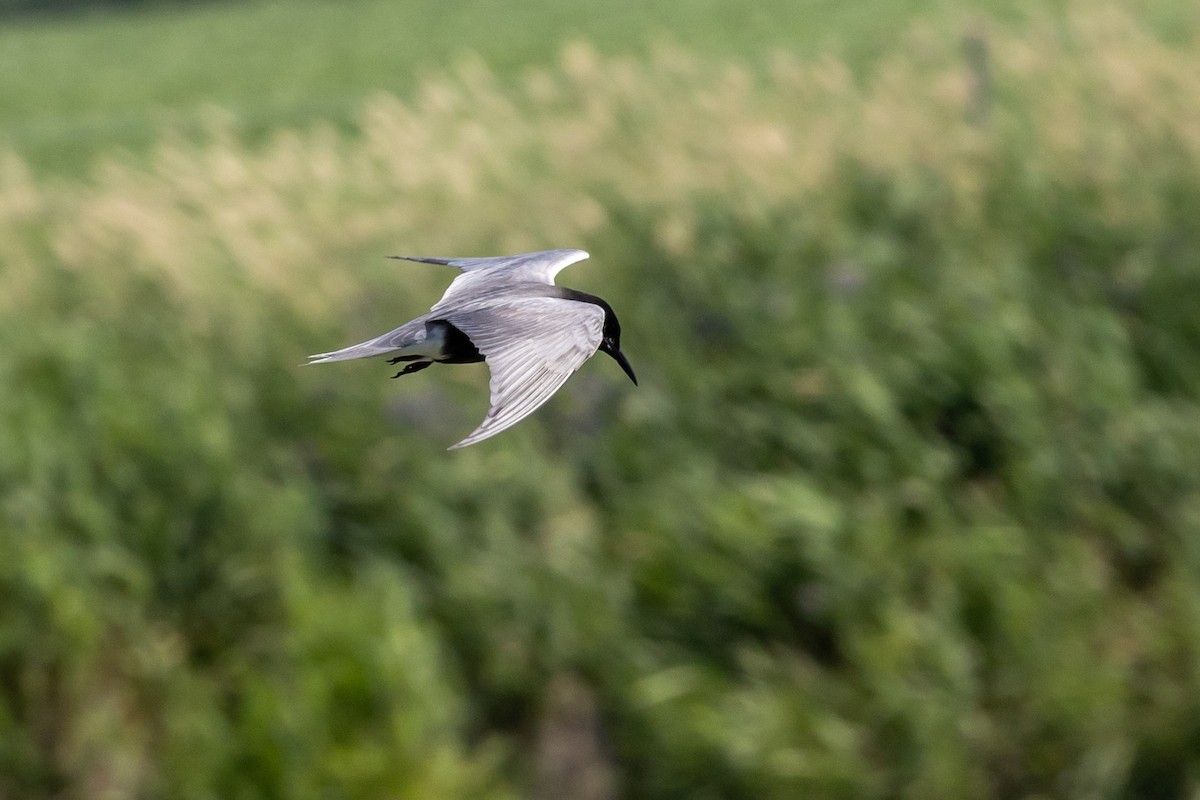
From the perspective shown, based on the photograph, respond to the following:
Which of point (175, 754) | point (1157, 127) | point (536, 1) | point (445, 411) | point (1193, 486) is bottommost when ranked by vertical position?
point (536, 1)

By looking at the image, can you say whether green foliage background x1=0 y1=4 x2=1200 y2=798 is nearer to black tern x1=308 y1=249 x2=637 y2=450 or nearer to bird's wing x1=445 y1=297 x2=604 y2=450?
black tern x1=308 y1=249 x2=637 y2=450

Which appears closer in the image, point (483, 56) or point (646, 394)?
point (646, 394)

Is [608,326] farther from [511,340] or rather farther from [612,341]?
[511,340]

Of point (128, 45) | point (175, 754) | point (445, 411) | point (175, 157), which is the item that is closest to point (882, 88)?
point (445, 411)

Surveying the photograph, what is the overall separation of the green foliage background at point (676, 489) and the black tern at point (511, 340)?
2899 millimetres

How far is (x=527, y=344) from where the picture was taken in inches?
67.9

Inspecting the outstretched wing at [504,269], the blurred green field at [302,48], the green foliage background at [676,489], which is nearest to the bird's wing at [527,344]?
the outstretched wing at [504,269]

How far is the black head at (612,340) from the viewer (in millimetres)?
1846

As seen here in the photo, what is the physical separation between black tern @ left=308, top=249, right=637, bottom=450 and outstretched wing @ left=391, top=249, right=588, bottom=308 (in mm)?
10

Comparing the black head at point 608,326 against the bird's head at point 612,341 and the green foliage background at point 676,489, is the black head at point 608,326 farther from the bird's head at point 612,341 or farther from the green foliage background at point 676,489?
the green foliage background at point 676,489

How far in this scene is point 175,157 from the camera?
7352 millimetres

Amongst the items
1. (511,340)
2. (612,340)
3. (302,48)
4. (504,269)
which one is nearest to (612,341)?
(612,340)

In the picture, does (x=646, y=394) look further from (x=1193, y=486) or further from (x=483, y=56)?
(x=483, y=56)

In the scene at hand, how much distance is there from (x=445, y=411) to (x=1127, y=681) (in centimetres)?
239
